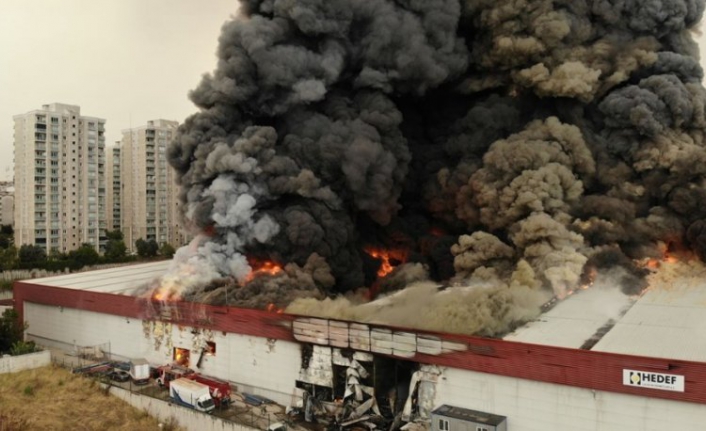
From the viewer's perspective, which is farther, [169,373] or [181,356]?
[181,356]

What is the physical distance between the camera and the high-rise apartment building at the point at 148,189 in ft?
323

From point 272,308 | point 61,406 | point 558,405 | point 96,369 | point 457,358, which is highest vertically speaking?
point 272,308

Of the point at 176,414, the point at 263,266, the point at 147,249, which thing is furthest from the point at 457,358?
the point at 147,249

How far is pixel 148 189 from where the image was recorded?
9831 centimetres

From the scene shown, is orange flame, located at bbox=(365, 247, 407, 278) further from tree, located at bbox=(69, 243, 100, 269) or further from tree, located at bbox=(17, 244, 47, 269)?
tree, located at bbox=(17, 244, 47, 269)

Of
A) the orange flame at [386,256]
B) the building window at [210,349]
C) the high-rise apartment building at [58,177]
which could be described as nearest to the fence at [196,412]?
the building window at [210,349]

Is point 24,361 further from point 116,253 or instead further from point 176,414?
point 116,253

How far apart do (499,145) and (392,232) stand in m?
10.5

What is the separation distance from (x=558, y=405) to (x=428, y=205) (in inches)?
1003

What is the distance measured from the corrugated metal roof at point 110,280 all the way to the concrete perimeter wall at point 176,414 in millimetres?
9313

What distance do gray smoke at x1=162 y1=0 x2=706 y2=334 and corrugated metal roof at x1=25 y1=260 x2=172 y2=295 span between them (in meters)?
7.77

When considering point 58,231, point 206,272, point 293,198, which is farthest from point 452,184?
point 58,231

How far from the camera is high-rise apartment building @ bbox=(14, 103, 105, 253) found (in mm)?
83062

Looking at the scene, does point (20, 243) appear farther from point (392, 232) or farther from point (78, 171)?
point (392, 232)
